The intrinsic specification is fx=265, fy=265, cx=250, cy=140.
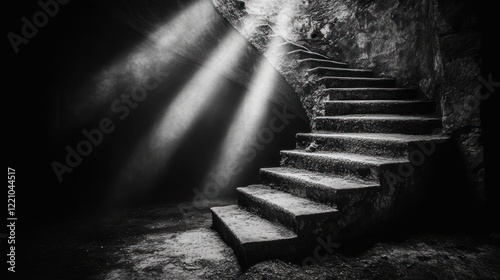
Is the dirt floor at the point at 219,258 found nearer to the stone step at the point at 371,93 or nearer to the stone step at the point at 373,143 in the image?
the stone step at the point at 373,143

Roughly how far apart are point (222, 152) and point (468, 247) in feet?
13.0

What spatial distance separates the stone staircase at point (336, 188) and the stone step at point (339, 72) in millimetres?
1171

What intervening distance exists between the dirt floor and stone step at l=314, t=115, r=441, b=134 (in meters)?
1.16

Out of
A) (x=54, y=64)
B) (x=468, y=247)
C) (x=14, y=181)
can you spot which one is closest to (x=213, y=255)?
(x=468, y=247)

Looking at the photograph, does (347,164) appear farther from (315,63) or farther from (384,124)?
(315,63)

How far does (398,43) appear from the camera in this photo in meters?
4.45

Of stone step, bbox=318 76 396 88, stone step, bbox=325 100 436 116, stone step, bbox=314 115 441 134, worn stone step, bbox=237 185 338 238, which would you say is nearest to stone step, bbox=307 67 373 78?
stone step, bbox=318 76 396 88

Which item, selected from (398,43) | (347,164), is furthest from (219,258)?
(398,43)

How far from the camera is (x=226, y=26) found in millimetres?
4625

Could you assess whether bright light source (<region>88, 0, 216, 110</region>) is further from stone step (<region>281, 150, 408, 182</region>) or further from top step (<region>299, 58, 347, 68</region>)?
stone step (<region>281, 150, 408, 182</region>)

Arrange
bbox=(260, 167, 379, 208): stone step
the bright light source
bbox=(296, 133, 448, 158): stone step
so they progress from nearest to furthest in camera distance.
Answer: bbox=(260, 167, 379, 208): stone step
bbox=(296, 133, 448, 158): stone step
the bright light source

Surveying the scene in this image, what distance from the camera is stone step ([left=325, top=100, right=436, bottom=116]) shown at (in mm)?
3541

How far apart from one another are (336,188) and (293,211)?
41 centimetres

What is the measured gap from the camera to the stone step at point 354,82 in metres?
4.34
